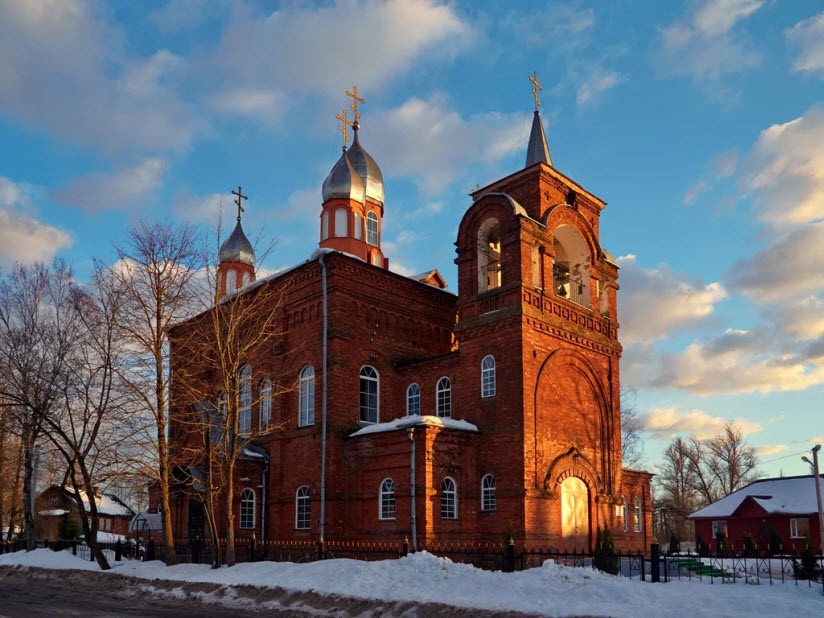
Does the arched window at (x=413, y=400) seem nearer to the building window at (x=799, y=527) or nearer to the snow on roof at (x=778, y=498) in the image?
the snow on roof at (x=778, y=498)

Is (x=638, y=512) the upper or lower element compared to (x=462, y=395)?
lower

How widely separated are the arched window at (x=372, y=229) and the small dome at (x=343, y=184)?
Answer: 1.06 meters

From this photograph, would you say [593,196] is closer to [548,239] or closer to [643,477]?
[548,239]

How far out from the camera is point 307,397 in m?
24.7

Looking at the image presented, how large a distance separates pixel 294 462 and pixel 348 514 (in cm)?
283

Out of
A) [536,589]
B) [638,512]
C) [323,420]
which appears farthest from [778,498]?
[536,589]

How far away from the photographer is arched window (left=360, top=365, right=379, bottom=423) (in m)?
24.6

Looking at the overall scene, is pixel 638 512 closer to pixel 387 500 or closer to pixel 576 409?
pixel 576 409

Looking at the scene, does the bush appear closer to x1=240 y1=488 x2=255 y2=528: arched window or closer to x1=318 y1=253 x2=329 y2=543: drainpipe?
x1=318 y1=253 x2=329 y2=543: drainpipe

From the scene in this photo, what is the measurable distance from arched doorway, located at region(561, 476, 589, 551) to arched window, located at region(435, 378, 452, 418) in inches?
165

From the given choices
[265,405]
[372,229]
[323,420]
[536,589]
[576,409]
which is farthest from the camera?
[372,229]

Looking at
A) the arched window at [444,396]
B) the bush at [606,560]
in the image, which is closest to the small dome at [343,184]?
the arched window at [444,396]

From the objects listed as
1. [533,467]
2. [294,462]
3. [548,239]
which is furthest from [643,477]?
[294,462]

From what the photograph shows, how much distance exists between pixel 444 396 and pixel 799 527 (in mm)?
20050
